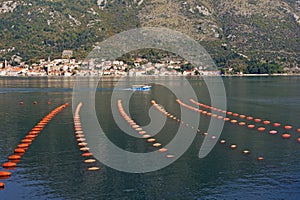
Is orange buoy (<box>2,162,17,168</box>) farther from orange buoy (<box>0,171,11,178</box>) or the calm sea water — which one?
orange buoy (<box>0,171,11,178</box>)

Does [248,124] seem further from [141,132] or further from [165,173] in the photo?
[165,173]

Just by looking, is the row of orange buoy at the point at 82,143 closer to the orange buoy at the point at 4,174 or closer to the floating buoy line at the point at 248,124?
the orange buoy at the point at 4,174

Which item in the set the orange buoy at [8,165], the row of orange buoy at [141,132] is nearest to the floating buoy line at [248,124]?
the row of orange buoy at [141,132]

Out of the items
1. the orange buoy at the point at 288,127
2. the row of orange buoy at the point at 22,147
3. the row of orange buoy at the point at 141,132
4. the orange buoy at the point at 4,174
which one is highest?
the orange buoy at the point at 288,127

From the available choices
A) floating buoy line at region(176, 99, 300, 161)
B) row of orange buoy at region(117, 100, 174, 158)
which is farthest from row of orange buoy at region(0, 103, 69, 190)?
floating buoy line at region(176, 99, 300, 161)

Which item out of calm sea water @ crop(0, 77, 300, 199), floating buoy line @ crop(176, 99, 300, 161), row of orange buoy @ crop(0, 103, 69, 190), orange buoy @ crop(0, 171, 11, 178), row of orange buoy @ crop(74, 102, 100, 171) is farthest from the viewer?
floating buoy line @ crop(176, 99, 300, 161)

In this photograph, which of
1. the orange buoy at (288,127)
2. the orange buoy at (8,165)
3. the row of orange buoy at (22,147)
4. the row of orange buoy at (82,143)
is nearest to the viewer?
the row of orange buoy at (22,147)

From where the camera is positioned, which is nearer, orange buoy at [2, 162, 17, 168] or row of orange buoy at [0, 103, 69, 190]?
row of orange buoy at [0, 103, 69, 190]

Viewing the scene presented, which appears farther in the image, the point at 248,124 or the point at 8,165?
the point at 248,124

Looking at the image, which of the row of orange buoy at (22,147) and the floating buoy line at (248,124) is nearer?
the row of orange buoy at (22,147)

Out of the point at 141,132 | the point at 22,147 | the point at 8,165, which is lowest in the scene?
the point at 8,165

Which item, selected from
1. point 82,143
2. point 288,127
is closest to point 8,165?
point 82,143
